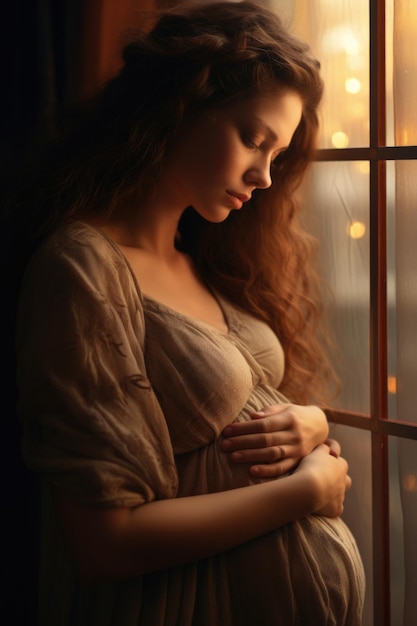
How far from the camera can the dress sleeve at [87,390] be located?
3.51ft

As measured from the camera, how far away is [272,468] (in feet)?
4.07

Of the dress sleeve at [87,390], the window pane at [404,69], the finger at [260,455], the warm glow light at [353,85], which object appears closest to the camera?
the dress sleeve at [87,390]

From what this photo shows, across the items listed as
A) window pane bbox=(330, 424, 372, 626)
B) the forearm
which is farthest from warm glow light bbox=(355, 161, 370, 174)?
the forearm

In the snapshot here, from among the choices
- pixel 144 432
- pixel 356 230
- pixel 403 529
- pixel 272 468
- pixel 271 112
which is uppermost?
pixel 271 112

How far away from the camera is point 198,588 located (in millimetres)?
1192

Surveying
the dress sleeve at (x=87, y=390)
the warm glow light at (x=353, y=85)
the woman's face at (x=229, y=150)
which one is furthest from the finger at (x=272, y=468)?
the warm glow light at (x=353, y=85)

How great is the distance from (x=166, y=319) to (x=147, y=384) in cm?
13

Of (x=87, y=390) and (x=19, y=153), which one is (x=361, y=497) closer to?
(x=87, y=390)

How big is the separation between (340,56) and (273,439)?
2.65 ft

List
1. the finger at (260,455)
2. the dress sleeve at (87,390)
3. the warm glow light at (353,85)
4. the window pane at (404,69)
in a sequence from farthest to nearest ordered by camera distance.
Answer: the warm glow light at (353,85) → the window pane at (404,69) → the finger at (260,455) → the dress sleeve at (87,390)

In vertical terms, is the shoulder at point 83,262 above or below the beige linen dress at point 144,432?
above

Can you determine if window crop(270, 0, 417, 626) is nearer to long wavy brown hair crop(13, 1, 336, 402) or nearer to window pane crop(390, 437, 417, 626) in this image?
window pane crop(390, 437, 417, 626)

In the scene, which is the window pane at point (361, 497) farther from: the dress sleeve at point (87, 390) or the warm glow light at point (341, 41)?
the warm glow light at point (341, 41)

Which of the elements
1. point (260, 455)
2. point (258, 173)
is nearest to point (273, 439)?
point (260, 455)
